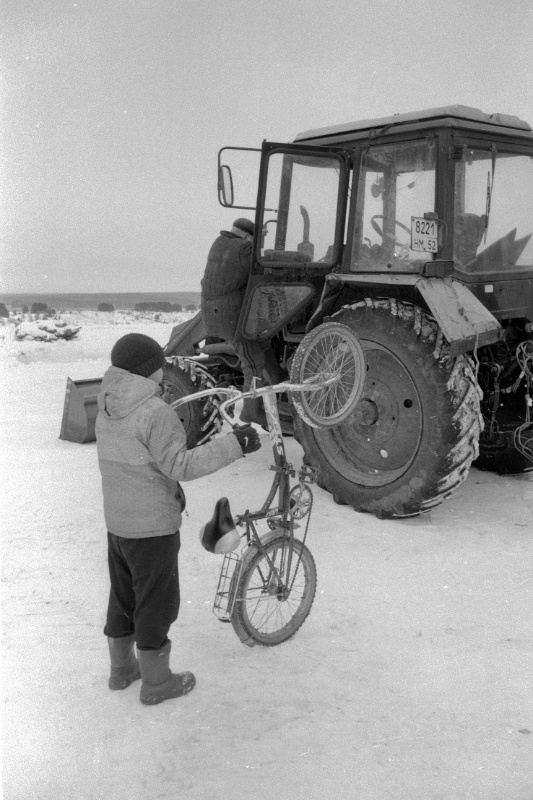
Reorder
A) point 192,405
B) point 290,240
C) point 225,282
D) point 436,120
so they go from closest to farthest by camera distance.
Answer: point 436,120, point 290,240, point 225,282, point 192,405

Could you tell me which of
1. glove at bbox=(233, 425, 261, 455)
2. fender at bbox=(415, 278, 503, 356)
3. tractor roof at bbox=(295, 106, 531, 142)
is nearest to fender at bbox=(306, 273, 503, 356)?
fender at bbox=(415, 278, 503, 356)

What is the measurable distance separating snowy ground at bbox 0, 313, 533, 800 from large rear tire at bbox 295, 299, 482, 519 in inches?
9.6

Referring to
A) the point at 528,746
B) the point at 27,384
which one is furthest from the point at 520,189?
the point at 27,384

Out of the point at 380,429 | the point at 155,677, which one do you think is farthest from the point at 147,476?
the point at 380,429

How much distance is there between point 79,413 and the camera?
7.76 metres

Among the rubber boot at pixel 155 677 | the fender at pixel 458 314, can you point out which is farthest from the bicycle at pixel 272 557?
the fender at pixel 458 314

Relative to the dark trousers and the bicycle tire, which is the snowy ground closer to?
the dark trousers

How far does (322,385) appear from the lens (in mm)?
3619

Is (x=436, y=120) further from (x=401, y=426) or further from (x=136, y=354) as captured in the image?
(x=136, y=354)

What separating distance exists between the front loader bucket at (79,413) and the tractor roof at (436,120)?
3672 millimetres

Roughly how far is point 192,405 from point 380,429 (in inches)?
88.4

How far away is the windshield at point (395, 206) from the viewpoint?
5160 millimetres

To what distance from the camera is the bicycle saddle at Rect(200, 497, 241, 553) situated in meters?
3.01

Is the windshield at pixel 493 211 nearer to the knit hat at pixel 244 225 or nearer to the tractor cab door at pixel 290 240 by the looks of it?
the tractor cab door at pixel 290 240
